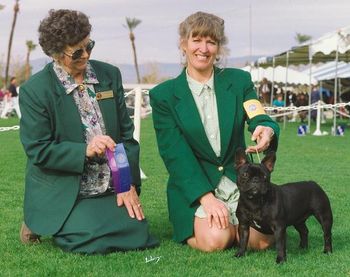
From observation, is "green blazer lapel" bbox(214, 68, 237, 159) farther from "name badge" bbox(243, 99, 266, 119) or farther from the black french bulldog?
the black french bulldog

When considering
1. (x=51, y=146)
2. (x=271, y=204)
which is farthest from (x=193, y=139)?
(x=51, y=146)

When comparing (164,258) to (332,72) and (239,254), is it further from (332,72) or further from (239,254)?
(332,72)

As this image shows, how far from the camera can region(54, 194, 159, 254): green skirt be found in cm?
466

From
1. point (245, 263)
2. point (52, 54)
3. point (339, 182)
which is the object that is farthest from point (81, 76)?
point (339, 182)

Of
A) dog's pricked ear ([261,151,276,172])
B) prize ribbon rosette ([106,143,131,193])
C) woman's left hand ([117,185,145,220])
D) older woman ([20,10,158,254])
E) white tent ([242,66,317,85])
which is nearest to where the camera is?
dog's pricked ear ([261,151,276,172])

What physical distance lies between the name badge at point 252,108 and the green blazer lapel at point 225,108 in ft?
0.29

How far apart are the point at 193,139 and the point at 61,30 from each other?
1183 mm

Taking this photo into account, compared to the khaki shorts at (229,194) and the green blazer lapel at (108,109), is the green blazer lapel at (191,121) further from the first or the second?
the green blazer lapel at (108,109)

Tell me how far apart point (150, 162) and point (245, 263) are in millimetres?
7314

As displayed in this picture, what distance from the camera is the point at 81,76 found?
4891 mm

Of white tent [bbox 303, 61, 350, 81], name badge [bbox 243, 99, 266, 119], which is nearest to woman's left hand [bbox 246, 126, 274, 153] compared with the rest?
name badge [bbox 243, 99, 266, 119]

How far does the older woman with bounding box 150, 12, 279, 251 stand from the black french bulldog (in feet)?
1.04

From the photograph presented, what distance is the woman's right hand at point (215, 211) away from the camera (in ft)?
15.6

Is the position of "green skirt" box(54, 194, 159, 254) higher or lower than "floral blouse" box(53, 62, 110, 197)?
lower
